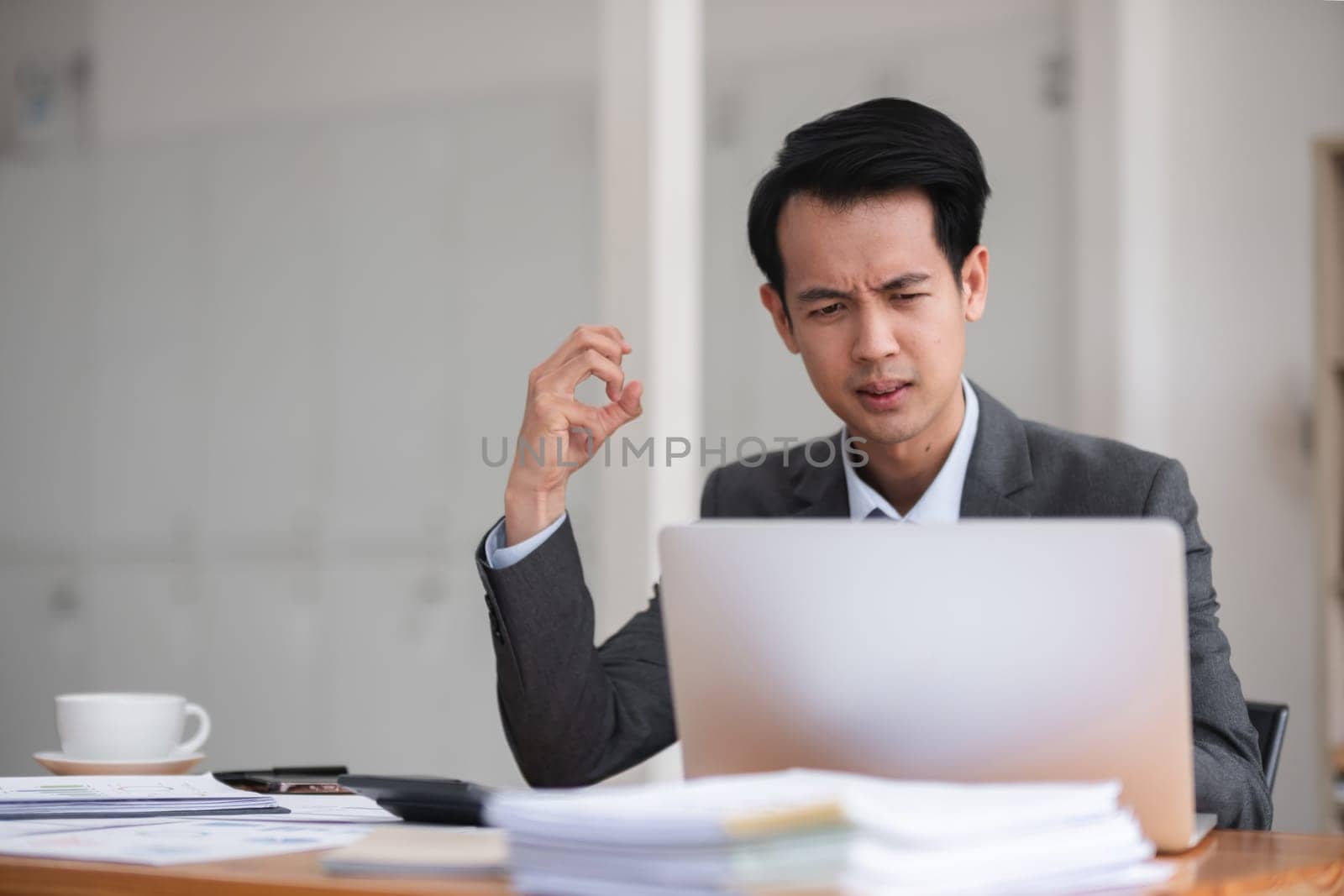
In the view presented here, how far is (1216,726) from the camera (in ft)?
4.06

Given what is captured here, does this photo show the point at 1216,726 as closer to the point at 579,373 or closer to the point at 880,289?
the point at 880,289

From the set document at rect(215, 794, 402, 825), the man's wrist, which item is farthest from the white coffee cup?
the man's wrist

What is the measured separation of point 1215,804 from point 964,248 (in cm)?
79

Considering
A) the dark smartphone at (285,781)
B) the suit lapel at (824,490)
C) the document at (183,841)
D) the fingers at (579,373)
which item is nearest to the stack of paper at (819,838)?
the document at (183,841)

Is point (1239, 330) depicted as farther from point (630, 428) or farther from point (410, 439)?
point (410, 439)

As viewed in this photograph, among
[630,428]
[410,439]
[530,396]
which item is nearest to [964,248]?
[530,396]

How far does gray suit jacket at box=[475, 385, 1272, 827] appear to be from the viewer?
125cm

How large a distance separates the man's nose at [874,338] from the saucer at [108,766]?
80 centimetres

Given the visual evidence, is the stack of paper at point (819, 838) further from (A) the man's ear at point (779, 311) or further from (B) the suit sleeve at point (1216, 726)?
(A) the man's ear at point (779, 311)

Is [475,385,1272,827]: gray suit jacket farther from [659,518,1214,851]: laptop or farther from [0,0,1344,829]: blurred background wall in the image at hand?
[0,0,1344,829]: blurred background wall

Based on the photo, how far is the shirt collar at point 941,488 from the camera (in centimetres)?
166

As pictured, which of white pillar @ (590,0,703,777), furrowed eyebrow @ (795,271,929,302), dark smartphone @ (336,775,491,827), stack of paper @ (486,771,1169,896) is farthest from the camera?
white pillar @ (590,0,703,777)

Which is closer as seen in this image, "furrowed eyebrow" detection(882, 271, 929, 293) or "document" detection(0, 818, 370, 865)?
"document" detection(0, 818, 370, 865)

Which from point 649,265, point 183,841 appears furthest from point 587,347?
point 649,265
